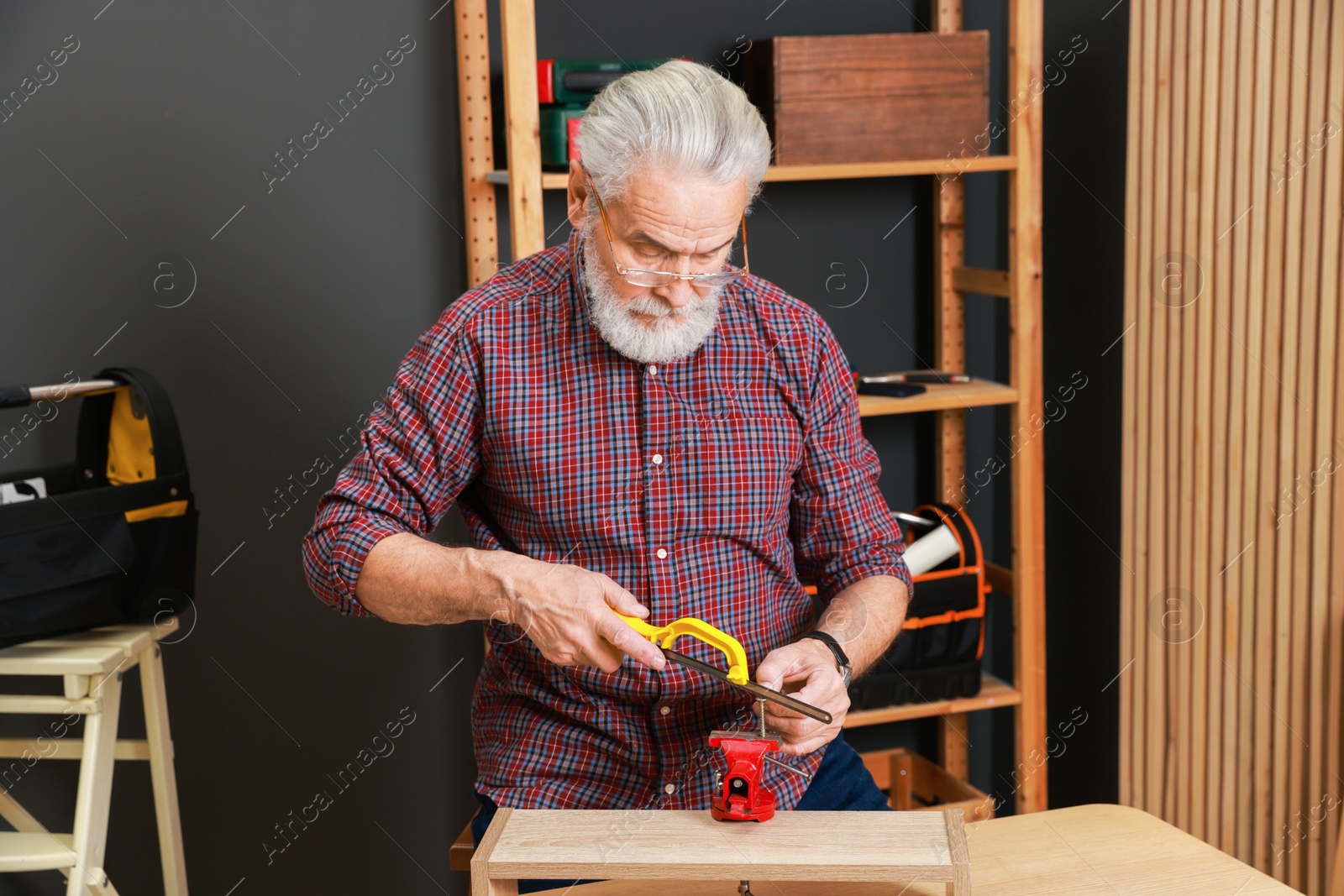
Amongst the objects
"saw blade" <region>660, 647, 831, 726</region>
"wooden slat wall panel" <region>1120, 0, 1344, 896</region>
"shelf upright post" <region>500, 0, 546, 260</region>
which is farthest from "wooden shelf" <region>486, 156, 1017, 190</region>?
"saw blade" <region>660, 647, 831, 726</region>

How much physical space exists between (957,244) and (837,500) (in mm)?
1268

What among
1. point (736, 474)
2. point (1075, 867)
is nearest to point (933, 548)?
point (736, 474)

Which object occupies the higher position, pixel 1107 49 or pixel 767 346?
pixel 1107 49

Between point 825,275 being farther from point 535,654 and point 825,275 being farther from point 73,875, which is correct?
point 73,875

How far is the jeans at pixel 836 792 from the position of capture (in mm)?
1772

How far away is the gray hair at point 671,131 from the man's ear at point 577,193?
0.22ft

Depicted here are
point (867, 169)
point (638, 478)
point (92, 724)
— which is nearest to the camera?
point (638, 478)

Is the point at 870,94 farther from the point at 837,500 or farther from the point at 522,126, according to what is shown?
the point at 837,500

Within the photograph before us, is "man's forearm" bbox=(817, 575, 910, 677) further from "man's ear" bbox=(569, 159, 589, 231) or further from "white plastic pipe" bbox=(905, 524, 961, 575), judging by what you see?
"white plastic pipe" bbox=(905, 524, 961, 575)

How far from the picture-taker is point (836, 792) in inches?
70.4

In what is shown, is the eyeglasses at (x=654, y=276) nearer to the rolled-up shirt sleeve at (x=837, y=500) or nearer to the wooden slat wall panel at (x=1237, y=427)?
the rolled-up shirt sleeve at (x=837, y=500)

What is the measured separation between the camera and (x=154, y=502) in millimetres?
2217

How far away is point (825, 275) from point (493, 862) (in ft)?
6.39

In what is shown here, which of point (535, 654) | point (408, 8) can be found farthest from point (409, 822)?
point (408, 8)
